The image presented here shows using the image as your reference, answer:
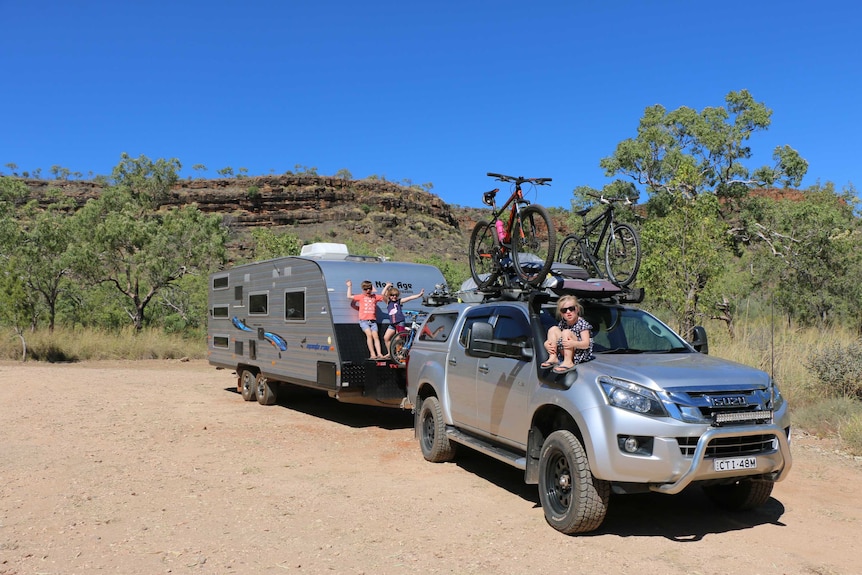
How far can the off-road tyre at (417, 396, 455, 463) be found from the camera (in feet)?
27.0

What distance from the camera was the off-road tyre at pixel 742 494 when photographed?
243 inches

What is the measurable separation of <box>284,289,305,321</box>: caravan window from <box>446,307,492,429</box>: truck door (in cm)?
440

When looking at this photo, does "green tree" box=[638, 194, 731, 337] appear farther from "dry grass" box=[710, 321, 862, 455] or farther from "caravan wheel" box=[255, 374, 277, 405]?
"caravan wheel" box=[255, 374, 277, 405]

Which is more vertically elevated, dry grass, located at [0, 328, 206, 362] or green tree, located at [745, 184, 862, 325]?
green tree, located at [745, 184, 862, 325]

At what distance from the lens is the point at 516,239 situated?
8.30m

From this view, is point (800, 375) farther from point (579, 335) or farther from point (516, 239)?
point (579, 335)

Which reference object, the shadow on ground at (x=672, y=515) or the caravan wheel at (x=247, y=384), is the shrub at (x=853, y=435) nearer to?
the shadow on ground at (x=672, y=515)

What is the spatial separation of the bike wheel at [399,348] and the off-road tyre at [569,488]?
4848 millimetres

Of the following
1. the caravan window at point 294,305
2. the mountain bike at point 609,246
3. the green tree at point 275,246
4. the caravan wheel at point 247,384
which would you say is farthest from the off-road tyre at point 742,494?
the green tree at point 275,246

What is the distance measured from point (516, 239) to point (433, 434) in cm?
252

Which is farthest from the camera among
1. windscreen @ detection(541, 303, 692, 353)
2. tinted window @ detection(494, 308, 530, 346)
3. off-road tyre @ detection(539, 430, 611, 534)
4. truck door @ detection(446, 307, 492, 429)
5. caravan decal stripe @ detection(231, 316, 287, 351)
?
caravan decal stripe @ detection(231, 316, 287, 351)

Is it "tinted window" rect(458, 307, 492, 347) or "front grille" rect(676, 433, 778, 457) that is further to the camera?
"tinted window" rect(458, 307, 492, 347)

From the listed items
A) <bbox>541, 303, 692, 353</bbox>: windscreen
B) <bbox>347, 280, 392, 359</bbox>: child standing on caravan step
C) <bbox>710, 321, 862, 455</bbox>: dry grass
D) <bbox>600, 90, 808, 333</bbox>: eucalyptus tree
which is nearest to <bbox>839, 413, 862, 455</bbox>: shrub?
<bbox>710, 321, 862, 455</bbox>: dry grass

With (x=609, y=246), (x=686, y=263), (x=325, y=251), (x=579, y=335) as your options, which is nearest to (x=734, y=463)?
(x=579, y=335)
